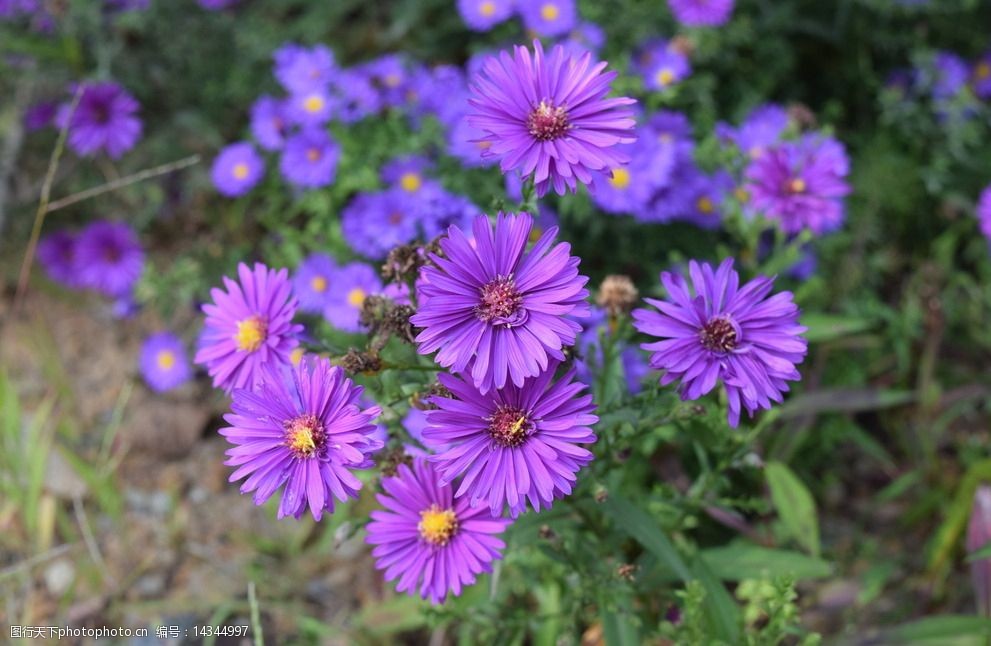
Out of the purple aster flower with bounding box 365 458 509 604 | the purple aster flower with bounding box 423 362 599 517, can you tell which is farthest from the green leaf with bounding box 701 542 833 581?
the purple aster flower with bounding box 423 362 599 517

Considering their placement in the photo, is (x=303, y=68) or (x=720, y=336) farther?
(x=303, y=68)

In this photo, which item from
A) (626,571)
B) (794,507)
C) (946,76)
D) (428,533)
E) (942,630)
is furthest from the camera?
(946,76)

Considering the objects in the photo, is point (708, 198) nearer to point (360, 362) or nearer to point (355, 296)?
point (355, 296)

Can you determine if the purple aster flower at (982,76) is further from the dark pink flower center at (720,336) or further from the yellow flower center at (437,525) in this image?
the yellow flower center at (437,525)

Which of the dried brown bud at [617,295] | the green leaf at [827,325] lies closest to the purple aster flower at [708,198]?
the green leaf at [827,325]

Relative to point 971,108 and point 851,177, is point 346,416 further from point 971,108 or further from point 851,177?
point 971,108

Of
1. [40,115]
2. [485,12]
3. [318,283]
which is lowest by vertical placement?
[318,283]

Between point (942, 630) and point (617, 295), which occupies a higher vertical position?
point (617, 295)

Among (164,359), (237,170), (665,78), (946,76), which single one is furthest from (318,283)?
(946,76)
